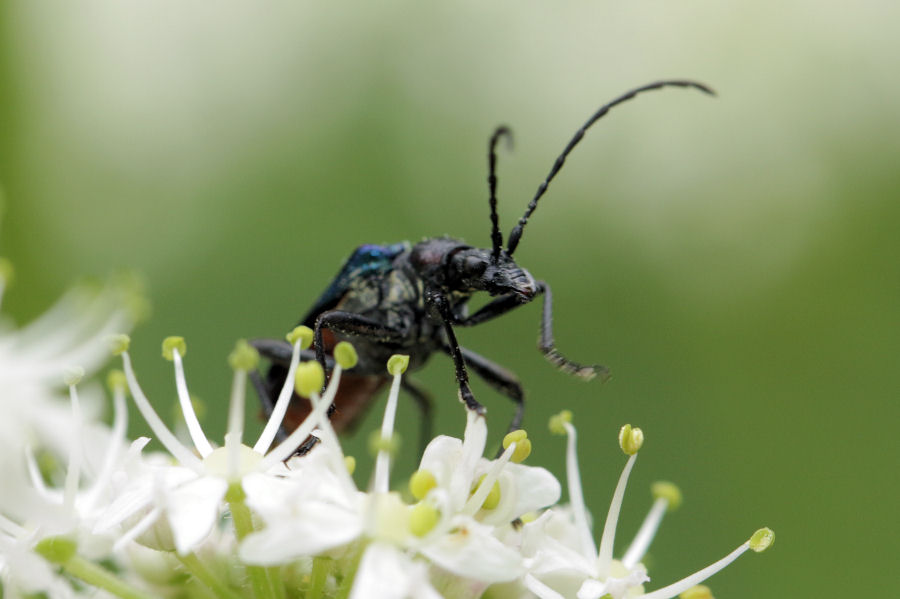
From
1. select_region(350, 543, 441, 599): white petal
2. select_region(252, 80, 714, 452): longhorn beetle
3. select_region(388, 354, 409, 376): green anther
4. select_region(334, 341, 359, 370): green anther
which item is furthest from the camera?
select_region(252, 80, 714, 452): longhorn beetle

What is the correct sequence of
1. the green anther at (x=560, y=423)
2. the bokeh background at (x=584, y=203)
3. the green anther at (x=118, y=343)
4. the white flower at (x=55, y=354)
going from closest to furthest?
the green anther at (x=118, y=343) → the green anther at (x=560, y=423) → the white flower at (x=55, y=354) → the bokeh background at (x=584, y=203)

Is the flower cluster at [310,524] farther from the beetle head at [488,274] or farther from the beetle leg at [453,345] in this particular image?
the beetle head at [488,274]

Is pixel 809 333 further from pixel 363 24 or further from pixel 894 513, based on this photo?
pixel 363 24

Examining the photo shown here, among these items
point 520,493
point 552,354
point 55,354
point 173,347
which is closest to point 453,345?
point 552,354

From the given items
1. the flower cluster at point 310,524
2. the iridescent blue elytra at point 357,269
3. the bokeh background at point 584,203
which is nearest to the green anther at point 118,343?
the flower cluster at point 310,524

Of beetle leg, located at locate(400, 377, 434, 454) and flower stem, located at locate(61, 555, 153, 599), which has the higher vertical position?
flower stem, located at locate(61, 555, 153, 599)

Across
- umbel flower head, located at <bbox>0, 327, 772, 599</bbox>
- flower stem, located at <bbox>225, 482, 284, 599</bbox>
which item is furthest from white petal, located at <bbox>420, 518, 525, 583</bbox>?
flower stem, located at <bbox>225, 482, 284, 599</bbox>

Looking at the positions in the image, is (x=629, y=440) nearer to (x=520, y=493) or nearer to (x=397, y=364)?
(x=520, y=493)

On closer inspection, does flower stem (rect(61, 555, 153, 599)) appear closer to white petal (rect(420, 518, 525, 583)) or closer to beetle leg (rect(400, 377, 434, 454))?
white petal (rect(420, 518, 525, 583))
